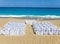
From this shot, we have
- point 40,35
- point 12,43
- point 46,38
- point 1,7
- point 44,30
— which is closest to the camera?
point 12,43

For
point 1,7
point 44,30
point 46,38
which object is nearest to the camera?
point 46,38

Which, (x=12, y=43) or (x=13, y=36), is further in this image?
(x=13, y=36)

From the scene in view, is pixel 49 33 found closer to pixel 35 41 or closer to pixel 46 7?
pixel 35 41

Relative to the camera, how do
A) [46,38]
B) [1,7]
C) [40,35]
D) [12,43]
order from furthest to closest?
[1,7] → [40,35] → [46,38] → [12,43]

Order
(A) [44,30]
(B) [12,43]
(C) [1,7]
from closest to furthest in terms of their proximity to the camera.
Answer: (B) [12,43]
(A) [44,30]
(C) [1,7]

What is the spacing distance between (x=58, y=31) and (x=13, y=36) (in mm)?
1285

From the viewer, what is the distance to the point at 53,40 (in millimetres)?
3947

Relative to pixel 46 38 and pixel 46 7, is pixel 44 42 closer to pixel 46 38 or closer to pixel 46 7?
pixel 46 38

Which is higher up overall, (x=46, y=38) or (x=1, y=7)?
(x=46, y=38)

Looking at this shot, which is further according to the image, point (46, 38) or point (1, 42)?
point (46, 38)

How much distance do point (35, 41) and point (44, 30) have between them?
2.77 ft

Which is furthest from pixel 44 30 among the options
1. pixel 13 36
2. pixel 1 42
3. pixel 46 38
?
pixel 1 42

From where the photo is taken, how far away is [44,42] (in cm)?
381

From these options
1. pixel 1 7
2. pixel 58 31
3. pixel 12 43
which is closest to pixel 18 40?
pixel 12 43
